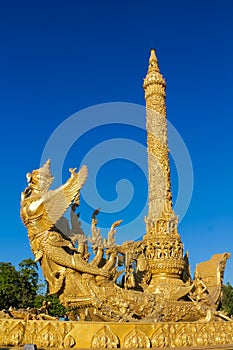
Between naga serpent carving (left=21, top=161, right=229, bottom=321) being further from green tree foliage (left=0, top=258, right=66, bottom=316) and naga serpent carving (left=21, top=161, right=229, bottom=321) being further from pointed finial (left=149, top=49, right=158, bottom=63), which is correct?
green tree foliage (left=0, top=258, right=66, bottom=316)

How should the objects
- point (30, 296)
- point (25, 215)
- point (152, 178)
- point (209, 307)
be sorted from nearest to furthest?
point (25, 215), point (209, 307), point (152, 178), point (30, 296)

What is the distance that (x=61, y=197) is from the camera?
8383 millimetres

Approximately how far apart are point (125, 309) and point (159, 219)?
3.96 m

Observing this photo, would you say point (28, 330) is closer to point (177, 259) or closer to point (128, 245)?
point (128, 245)

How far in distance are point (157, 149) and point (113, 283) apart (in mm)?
5618

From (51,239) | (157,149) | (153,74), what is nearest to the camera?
(51,239)

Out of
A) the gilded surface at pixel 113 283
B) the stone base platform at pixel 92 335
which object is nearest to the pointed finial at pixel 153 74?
the gilded surface at pixel 113 283

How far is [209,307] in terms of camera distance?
31.8 feet

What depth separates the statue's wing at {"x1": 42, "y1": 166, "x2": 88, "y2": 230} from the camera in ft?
26.8

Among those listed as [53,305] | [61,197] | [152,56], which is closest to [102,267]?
[61,197]

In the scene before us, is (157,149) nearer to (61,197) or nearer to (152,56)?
(152,56)

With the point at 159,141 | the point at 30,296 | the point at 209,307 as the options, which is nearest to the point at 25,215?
the point at 209,307

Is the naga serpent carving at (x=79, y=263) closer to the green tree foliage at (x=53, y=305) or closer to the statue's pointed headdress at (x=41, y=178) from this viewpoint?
the statue's pointed headdress at (x=41, y=178)

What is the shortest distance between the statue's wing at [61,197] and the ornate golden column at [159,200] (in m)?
3.64
